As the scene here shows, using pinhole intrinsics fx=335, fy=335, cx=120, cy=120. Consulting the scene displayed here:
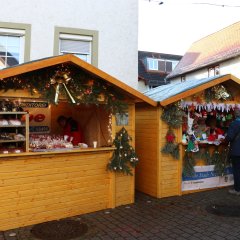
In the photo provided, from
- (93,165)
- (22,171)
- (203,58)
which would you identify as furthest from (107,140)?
(203,58)

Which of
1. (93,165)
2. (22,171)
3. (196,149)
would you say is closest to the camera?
(22,171)

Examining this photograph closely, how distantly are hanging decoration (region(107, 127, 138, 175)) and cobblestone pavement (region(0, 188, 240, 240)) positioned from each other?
87cm

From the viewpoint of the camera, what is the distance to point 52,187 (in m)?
6.42

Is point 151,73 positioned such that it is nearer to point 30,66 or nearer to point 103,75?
point 103,75

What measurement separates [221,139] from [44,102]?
4.99m

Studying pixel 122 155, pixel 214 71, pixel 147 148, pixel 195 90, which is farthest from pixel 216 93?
pixel 214 71

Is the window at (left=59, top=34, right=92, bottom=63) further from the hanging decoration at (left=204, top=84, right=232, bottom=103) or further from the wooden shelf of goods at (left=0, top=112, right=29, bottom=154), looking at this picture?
the wooden shelf of goods at (left=0, top=112, right=29, bottom=154)

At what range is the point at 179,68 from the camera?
29594 mm

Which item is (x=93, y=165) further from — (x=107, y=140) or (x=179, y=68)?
(x=179, y=68)

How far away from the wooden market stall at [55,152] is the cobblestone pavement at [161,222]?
371 millimetres

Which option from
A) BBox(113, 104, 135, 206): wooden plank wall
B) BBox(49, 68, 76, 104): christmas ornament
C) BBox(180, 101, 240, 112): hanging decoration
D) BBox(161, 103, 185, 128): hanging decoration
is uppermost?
BBox(49, 68, 76, 104): christmas ornament

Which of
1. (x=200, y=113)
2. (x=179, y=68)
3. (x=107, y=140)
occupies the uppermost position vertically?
(x=179, y=68)

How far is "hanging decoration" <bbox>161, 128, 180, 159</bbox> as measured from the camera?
813 cm

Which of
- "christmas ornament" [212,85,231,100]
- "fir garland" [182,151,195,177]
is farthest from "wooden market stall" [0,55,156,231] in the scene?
"christmas ornament" [212,85,231,100]
